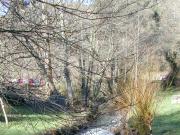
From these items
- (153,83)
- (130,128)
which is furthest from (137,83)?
(130,128)

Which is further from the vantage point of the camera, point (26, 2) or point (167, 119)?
point (167, 119)

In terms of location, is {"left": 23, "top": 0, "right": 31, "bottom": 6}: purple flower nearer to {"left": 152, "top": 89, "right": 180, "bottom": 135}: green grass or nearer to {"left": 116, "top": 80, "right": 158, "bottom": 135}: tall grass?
{"left": 116, "top": 80, "right": 158, "bottom": 135}: tall grass

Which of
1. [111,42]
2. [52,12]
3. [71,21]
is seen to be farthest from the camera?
[111,42]

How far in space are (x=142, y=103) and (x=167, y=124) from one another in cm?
301

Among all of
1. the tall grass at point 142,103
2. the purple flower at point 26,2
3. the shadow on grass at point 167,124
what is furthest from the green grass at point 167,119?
the purple flower at point 26,2

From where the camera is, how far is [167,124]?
10.7 m

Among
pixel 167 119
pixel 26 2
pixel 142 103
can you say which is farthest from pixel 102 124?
pixel 167 119

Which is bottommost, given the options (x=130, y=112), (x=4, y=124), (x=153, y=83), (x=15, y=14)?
(x=4, y=124)

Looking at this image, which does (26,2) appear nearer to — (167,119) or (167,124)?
(167,124)

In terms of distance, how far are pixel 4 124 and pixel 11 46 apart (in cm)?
813

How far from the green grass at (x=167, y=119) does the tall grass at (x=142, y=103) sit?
0.91 m

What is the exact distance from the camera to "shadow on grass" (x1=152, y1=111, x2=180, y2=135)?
372 inches

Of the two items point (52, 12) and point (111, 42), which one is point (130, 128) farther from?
point (111, 42)

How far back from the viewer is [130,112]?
835cm
